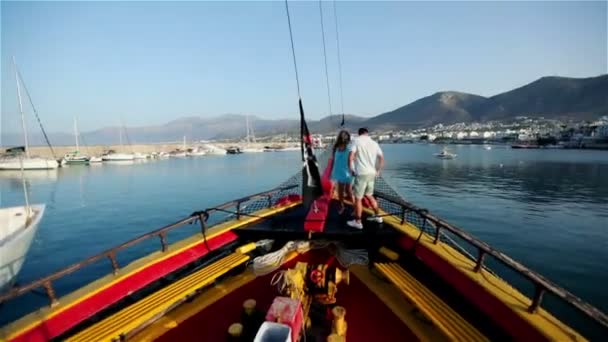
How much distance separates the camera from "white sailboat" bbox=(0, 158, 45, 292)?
817 centimetres

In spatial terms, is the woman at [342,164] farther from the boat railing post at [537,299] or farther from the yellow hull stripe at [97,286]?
the boat railing post at [537,299]

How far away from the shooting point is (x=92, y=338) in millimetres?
3359

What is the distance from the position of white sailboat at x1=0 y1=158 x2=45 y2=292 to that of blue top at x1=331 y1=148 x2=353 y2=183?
10014 millimetres

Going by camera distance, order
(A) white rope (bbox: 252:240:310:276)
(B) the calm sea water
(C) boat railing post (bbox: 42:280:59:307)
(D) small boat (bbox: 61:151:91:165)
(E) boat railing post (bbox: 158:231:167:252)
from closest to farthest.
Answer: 1. (C) boat railing post (bbox: 42:280:59:307)
2. (E) boat railing post (bbox: 158:231:167:252)
3. (A) white rope (bbox: 252:240:310:276)
4. (B) the calm sea water
5. (D) small boat (bbox: 61:151:91:165)

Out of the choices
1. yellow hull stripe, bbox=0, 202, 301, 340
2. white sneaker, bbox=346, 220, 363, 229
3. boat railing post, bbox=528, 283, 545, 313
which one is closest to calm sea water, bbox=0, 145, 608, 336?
yellow hull stripe, bbox=0, 202, 301, 340

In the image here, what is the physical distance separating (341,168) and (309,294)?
3176 mm

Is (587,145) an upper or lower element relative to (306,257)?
lower

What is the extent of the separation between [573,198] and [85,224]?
37.9 meters

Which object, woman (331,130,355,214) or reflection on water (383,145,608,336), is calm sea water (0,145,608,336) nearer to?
reflection on water (383,145,608,336)

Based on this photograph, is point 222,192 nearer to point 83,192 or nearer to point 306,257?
point 83,192

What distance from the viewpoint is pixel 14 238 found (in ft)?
27.5

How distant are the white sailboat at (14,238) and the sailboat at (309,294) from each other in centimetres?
576

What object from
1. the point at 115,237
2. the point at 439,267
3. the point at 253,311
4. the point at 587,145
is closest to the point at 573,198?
the point at 439,267

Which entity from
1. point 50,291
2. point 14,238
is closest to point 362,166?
point 50,291
